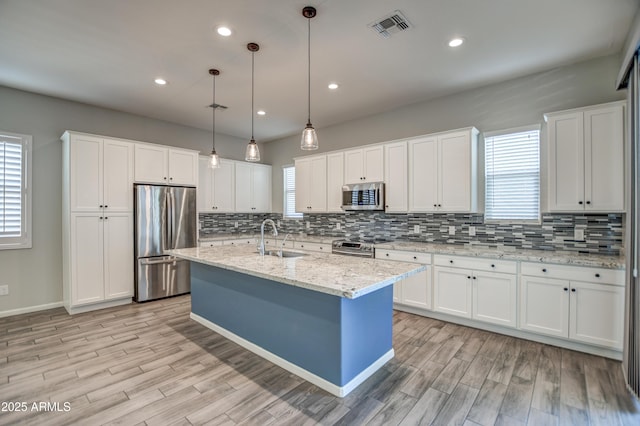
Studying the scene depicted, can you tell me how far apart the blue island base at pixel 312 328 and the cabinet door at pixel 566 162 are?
6.92ft

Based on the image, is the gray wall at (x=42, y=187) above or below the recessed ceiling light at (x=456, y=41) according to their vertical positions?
below

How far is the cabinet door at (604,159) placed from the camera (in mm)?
2848

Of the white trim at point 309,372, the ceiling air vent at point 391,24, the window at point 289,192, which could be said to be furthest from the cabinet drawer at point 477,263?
the window at point 289,192

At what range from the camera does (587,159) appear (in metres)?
3.01

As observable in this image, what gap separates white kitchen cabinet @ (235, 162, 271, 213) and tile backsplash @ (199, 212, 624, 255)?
1.22 ft

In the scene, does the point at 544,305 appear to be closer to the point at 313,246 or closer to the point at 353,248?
the point at 353,248

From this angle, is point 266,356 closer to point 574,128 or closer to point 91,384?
point 91,384

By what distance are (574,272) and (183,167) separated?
5.37 meters

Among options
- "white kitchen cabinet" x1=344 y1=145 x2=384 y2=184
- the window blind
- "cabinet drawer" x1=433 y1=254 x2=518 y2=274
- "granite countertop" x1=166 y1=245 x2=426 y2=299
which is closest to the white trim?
"granite countertop" x1=166 y1=245 x2=426 y2=299

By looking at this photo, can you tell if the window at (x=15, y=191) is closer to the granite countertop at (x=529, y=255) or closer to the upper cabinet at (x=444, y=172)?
the granite countertop at (x=529, y=255)

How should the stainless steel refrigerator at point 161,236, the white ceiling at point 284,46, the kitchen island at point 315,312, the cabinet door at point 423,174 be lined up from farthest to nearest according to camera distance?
the stainless steel refrigerator at point 161,236
the cabinet door at point 423,174
the white ceiling at point 284,46
the kitchen island at point 315,312

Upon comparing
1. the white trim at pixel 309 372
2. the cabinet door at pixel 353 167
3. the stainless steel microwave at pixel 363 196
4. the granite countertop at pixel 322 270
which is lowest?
the white trim at pixel 309 372

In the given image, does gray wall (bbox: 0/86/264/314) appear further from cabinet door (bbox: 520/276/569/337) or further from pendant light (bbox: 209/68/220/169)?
cabinet door (bbox: 520/276/569/337)

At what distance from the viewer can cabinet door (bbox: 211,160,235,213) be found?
19.1ft
